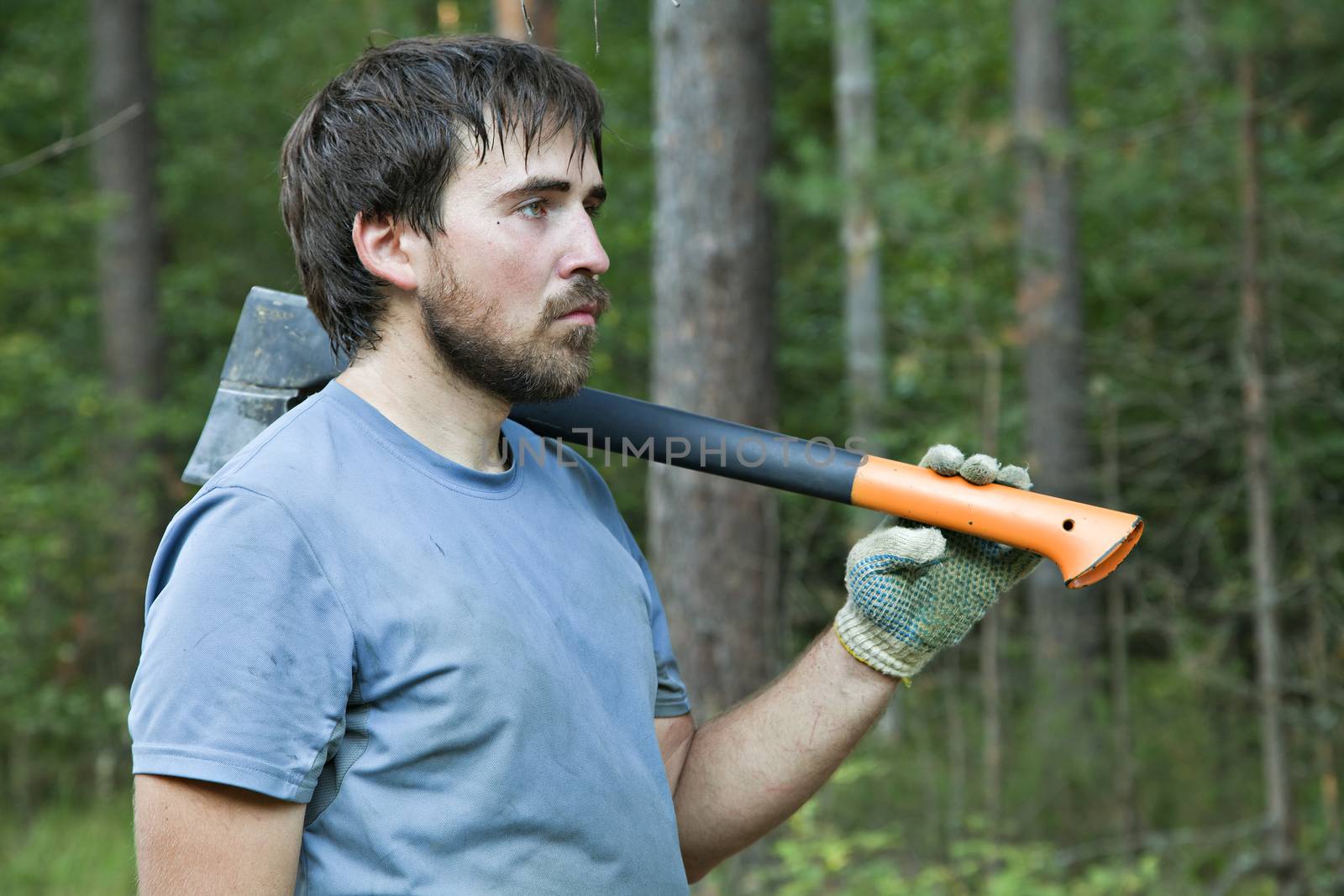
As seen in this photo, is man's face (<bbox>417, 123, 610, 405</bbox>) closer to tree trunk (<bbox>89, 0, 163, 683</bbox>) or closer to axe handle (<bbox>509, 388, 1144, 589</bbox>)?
axe handle (<bbox>509, 388, 1144, 589</bbox>)

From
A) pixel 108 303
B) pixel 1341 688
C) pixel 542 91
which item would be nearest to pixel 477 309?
pixel 542 91

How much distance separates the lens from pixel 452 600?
4.84 feet

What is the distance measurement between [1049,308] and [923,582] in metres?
6.92

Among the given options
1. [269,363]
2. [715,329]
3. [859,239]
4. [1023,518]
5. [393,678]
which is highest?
[859,239]

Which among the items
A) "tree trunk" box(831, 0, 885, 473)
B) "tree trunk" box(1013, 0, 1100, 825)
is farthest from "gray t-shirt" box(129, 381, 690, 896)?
"tree trunk" box(831, 0, 885, 473)

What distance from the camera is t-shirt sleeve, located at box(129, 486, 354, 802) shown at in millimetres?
1300

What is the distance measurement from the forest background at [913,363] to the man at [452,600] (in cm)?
38

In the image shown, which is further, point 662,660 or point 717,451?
point 717,451

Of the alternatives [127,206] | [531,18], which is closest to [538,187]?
[531,18]

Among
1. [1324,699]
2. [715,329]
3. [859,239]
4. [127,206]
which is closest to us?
[715,329]

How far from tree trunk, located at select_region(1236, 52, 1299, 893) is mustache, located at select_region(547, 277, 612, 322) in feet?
13.3

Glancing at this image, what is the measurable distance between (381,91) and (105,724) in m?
6.96

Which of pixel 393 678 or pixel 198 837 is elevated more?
pixel 393 678

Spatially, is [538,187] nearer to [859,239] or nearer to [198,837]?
[198,837]
